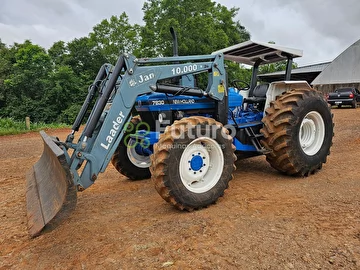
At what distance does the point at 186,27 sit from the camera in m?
26.5

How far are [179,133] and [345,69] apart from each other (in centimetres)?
3042

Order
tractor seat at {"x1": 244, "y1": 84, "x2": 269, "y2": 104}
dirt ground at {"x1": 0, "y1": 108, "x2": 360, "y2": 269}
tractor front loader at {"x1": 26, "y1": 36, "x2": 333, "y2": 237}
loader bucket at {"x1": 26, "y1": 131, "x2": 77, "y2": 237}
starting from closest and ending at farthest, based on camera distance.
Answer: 1. dirt ground at {"x1": 0, "y1": 108, "x2": 360, "y2": 269}
2. loader bucket at {"x1": 26, "y1": 131, "x2": 77, "y2": 237}
3. tractor front loader at {"x1": 26, "y1": 36, "x2": 333, "y2": 237}
4. tractor seat at {"x1": 244, "y1": 84, "x2": 269, "y2": 104}

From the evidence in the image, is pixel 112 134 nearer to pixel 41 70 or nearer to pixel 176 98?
pixel 176 98

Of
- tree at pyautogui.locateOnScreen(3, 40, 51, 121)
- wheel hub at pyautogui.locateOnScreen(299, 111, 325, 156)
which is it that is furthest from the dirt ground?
tree at pyautogui.locateOnScreen(3, 40, 51, 121)

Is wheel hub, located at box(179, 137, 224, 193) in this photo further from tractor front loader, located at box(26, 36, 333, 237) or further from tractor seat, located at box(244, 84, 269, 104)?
tractor seat, located at box(244, 84, 269, 104)

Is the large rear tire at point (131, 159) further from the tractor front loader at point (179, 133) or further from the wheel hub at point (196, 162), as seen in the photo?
the wheel hub at point (196, 162)

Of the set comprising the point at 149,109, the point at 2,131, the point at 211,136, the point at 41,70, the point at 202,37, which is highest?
the point at 202,37

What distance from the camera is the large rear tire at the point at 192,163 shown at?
3.58m

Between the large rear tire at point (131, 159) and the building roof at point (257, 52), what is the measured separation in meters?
1.98

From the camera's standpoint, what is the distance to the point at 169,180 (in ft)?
11.7

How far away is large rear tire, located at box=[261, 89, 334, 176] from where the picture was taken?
4.79 meters

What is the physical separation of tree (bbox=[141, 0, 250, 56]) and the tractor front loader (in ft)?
67.3

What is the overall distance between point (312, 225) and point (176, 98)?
2656mm

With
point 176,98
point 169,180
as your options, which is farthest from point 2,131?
point 169,180
